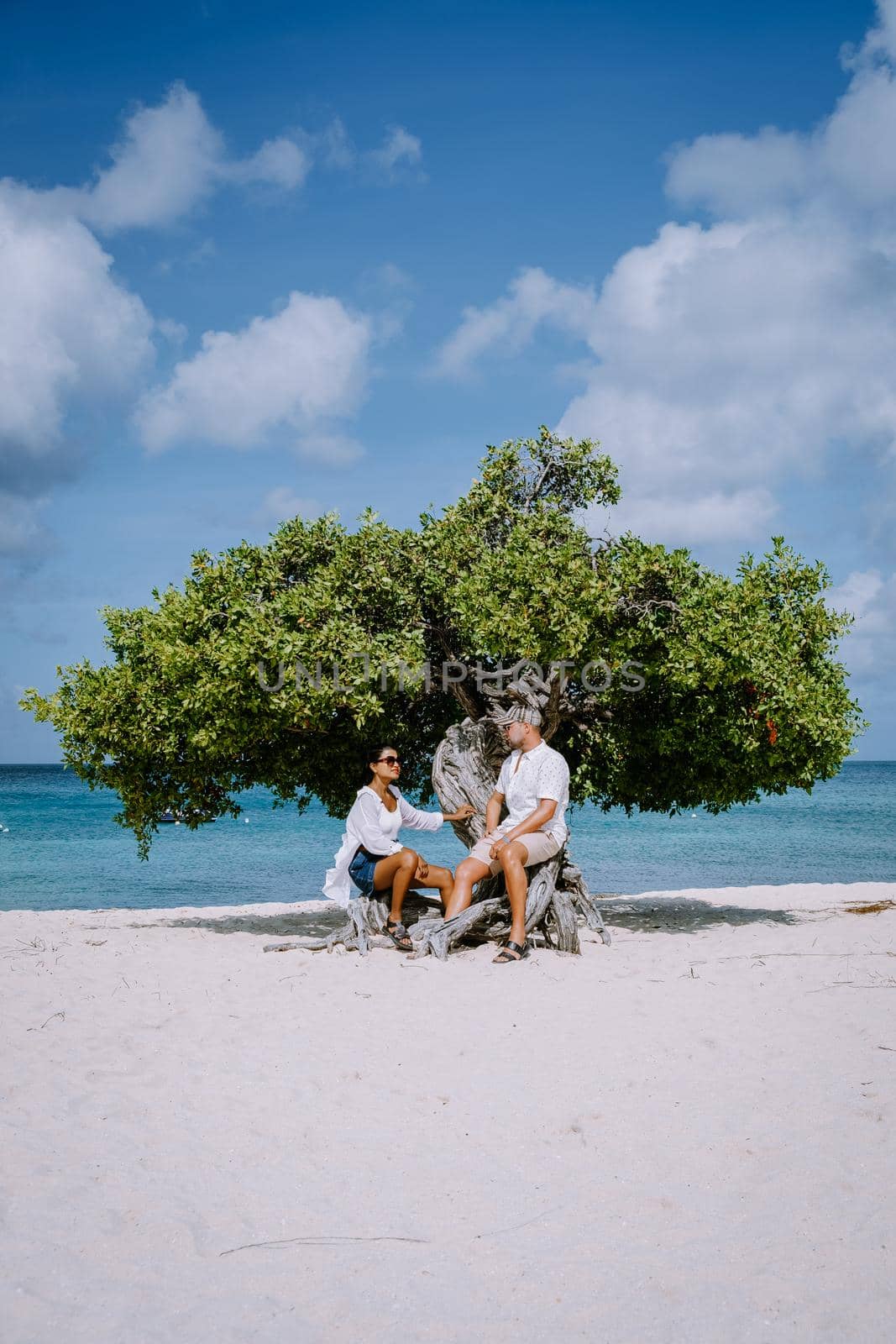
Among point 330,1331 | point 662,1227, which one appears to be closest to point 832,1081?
point 662,1227

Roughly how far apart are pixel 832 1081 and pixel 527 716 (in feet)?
19.7

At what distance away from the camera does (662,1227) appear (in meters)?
4.80

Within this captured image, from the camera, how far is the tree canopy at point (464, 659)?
454 inches

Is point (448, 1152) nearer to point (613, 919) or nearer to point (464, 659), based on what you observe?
point (464, 659)

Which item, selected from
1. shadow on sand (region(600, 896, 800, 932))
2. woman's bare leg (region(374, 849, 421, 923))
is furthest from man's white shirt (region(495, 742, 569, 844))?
shadow on sand (region(600, 896, 800, 932))

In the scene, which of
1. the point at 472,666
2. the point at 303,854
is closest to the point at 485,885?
the point at 472,666

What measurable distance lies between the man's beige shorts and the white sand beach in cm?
128

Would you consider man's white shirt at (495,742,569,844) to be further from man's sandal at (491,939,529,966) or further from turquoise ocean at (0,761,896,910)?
turquoise ocean at (0,761,896,910)

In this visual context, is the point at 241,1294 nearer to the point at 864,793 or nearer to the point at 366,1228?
the point at 366,1228

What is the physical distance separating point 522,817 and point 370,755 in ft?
6.19

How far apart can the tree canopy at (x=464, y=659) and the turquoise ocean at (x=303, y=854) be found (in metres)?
2.26

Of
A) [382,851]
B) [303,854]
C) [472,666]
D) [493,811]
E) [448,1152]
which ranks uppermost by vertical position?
[472,666]

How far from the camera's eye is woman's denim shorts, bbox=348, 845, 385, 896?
37.1 ft

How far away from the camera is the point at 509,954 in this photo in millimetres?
10125
